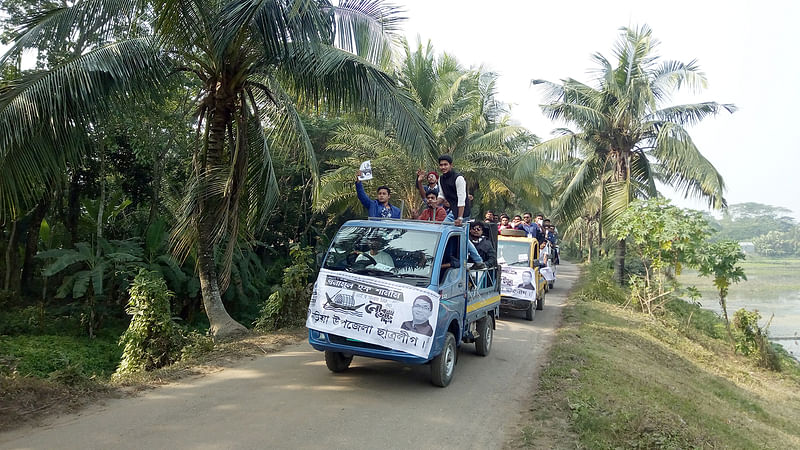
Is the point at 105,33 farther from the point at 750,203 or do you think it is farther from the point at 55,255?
the point at 750,203

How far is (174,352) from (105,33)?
15.9ft

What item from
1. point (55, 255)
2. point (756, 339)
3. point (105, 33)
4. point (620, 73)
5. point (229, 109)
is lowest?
point (756, 339)

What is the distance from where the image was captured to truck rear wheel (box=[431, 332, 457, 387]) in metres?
6.51

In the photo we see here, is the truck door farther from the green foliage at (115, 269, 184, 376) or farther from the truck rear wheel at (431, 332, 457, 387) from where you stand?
the green foliage at (115, 269, 184, 376)

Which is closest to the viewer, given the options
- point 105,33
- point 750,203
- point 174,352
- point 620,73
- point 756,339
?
point 105,33

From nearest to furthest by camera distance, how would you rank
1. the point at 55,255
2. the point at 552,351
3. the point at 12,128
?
the point at 12,128, the point at 552,351, the point at 55,255

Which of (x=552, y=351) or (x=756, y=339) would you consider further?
(x=756, y=339)

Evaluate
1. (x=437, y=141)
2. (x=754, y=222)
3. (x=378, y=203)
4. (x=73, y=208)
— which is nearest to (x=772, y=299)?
(x=437, y=141)

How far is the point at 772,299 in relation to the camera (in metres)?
34.7

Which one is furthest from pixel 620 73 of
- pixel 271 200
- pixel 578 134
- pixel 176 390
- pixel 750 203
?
pixel 750 203

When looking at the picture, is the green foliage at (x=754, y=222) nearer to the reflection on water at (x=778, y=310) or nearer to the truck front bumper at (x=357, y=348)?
the reflection on water at (x=778, y=310)

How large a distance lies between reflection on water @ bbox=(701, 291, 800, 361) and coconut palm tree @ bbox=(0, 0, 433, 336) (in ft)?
70.4

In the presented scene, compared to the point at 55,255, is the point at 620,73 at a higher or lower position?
higher

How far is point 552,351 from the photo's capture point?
9.23m
